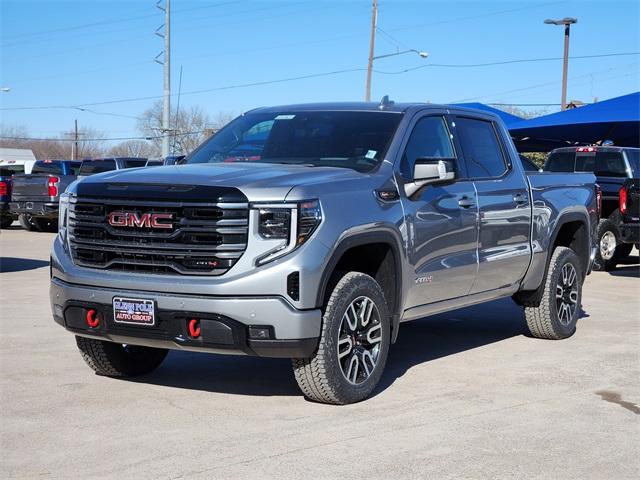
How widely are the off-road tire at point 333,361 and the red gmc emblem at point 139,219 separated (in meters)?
1.09

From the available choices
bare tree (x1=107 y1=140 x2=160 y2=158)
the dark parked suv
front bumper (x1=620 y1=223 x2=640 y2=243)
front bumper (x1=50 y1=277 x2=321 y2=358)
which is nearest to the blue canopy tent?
the dark parked suv

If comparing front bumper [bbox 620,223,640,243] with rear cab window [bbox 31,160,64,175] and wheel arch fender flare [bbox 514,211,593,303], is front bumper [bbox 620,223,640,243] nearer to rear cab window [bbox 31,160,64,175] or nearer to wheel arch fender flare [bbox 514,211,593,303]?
wheel arch fender flare [bbox 514,211,593,303]

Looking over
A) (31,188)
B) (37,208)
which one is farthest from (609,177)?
(31,188)

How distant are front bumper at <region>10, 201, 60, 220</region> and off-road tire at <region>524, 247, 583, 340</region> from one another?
16.6 metres

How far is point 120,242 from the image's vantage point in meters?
6.18

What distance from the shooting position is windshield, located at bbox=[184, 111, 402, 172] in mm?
6961

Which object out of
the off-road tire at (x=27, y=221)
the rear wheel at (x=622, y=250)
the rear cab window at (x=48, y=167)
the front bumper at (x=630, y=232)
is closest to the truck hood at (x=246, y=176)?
the front bumper at (x=630, y=232)

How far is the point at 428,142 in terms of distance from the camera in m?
7.41

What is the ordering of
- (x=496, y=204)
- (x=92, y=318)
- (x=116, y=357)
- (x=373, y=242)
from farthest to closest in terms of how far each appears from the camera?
(x=496, y=204) → (x=116, y=357) → (x=373, y=242) → (x=92, y=318)

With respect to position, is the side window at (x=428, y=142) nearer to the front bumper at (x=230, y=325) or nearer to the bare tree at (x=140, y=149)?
the front bumper at (x=230, y=325)

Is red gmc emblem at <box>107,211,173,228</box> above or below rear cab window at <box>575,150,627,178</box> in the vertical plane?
below

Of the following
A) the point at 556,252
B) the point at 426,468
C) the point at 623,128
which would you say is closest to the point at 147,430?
the point at 426,468

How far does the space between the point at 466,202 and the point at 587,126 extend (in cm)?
1999

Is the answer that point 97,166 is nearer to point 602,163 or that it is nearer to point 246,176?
point 602,163
